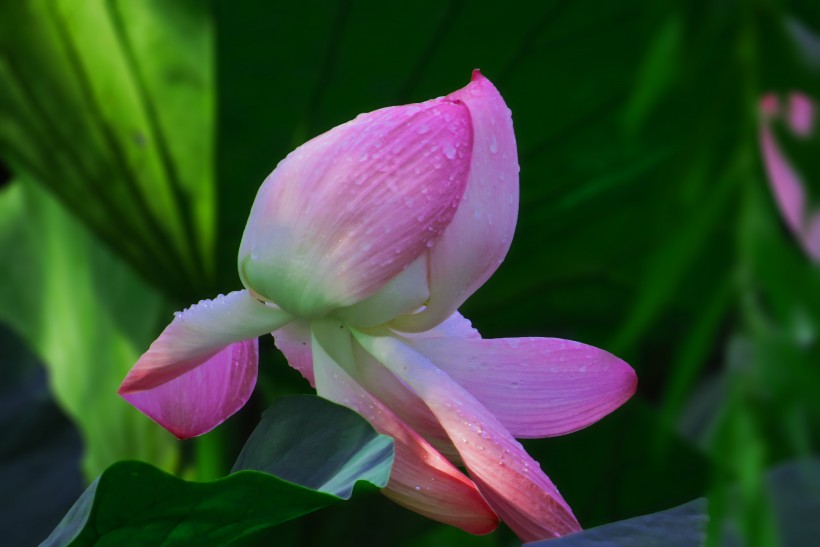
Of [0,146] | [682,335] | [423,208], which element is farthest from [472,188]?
Result: [682,335]

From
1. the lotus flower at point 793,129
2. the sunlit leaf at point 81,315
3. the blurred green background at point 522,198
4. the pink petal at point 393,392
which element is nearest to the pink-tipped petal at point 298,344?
the pink petal at point 393,392

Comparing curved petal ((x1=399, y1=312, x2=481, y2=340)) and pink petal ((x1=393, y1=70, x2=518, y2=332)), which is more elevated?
pink petal ((x1=393, y1=70, x2=518, y2=332))

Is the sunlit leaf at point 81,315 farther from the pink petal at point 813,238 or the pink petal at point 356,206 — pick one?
the pink petal at point 356,206

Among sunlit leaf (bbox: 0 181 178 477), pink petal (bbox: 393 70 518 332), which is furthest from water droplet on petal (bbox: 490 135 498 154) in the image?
sunlit leaf (bbox: 0 181 178 477)

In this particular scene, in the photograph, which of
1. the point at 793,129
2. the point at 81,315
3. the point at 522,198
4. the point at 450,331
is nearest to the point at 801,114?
the point at 793,129

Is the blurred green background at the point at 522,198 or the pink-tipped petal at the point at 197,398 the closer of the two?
the pink-tipped petal at the point at 197,398

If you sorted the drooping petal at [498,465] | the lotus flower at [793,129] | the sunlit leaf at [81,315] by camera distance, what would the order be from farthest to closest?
the sunlit leaf at [81,315] → the lotus flower at [793,129] → the drooping petal at [498,465]

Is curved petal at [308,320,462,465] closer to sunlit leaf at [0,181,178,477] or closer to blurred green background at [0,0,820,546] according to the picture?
blurred green background at [0,0,820,546]
